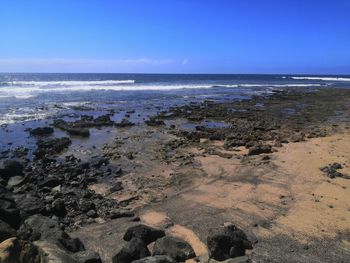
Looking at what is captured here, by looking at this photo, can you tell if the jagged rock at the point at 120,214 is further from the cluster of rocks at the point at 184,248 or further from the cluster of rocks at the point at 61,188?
the cluster of rocks at the point at 184,248

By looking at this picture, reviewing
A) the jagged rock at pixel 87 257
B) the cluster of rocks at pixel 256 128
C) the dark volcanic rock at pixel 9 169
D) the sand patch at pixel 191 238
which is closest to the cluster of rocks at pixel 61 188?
the dark volcanic rock at pixel 9 169

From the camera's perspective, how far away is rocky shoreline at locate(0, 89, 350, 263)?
249 inches

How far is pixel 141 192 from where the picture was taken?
9977mm

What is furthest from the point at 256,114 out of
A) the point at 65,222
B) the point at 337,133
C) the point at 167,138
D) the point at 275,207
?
the point at 65,222

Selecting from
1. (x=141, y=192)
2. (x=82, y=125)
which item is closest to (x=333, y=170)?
(x=141, y=192)

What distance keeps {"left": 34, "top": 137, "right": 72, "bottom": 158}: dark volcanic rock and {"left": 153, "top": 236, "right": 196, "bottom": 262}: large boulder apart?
355 inches

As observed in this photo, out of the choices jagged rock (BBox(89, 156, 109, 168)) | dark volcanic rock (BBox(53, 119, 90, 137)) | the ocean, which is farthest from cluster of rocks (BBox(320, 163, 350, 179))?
the ocean

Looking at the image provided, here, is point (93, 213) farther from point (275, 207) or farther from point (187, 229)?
point (275, 207)

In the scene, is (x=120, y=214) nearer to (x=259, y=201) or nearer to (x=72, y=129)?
(x=259, y=201)

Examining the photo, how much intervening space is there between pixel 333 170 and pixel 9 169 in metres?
9.30

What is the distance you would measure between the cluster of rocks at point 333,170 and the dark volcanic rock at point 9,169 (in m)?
8.89

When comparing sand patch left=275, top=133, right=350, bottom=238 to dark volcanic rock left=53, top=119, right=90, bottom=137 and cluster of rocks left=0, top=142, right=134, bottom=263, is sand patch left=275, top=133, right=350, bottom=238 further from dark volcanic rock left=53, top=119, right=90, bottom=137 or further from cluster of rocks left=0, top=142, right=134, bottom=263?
dark volcanic rock left=53, top=119, right=90, bottom=137

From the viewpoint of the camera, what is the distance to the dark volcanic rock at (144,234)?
6.92 meters

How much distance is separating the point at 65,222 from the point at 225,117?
1687 cm
